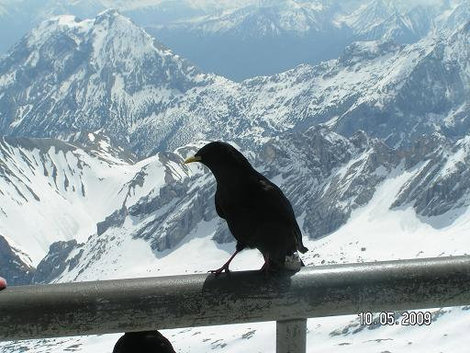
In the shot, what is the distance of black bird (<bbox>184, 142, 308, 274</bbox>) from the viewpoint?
14.6 feet

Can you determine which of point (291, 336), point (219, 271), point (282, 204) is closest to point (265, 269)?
point (219, 271)

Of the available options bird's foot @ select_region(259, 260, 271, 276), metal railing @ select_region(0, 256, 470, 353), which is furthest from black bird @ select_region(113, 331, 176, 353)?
bird's foot @ select_region(259, 260, 271, 276)

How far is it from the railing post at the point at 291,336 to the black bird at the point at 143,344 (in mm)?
712

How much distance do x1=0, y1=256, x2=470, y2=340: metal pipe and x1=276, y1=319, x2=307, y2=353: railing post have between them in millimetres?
61

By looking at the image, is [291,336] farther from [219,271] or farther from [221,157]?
[221,157]

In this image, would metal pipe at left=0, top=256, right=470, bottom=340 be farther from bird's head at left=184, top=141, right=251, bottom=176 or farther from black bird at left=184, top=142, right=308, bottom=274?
bird's head at left=184, top=141, right=251, bottom=176

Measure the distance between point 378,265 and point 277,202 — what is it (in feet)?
3.01

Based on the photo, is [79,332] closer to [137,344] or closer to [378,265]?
[137,344]

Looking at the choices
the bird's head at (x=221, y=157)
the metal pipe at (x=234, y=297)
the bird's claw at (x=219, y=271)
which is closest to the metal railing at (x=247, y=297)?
the metal pipe at (x=234, y=297)

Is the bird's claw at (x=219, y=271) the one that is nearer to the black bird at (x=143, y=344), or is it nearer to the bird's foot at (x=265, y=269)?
the bird's foot at (x=265, y=269)

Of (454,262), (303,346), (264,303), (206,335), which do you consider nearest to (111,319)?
(264,303)

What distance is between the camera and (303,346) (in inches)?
146

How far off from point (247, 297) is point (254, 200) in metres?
0.99

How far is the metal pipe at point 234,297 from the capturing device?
341 cm
